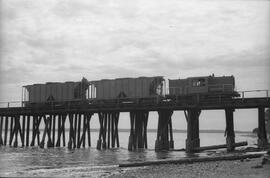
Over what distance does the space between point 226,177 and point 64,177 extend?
8.17m

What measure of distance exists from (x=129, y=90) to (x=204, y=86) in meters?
8.18

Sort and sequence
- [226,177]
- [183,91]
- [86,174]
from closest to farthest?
[226,177]
[86,174]
[183,91]

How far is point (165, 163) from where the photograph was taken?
938 inches

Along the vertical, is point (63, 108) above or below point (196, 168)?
above

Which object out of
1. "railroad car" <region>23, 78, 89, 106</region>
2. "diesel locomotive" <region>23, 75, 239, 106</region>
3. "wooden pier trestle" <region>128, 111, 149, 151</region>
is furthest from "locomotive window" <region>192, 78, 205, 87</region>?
"railroad car" <region>23, 78, 89, 106</region>

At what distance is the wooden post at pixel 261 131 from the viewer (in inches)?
1167

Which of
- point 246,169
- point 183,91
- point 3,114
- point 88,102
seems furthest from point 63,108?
point 246,169

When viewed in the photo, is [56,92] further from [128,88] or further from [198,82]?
[198,82]

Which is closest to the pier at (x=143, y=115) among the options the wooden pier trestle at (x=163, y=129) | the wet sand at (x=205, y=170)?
the wooden pier trestle at (x=163, y=129)

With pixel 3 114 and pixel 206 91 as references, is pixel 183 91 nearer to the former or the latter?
pixel 206 91

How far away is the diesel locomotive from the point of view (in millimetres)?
34906

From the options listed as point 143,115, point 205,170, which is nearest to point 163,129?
point 143,115

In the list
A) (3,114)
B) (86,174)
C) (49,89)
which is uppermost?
(49,89)

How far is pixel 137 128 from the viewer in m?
36.9
